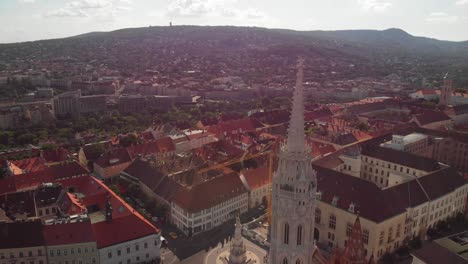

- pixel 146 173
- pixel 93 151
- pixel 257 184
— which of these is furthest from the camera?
pixel 93 151

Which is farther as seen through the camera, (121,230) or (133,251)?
(133,251)

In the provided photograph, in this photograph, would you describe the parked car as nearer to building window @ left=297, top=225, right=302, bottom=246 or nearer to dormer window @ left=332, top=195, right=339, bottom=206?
dormer window @ left=332, top=195, right=339, bottom=206

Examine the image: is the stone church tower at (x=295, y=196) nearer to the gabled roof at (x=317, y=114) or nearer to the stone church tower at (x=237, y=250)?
the stone church tower at (x=237, y=250)

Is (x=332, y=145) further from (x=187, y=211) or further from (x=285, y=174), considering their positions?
(x=285, y=174)

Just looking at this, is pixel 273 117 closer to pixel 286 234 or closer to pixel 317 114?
pixel 317 114

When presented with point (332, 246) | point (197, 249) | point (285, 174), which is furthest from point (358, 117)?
point (285, 174)

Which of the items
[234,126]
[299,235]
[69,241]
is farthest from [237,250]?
[234,126]

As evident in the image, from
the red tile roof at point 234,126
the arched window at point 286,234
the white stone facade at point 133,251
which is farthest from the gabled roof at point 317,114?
the arched window at point 286,234
